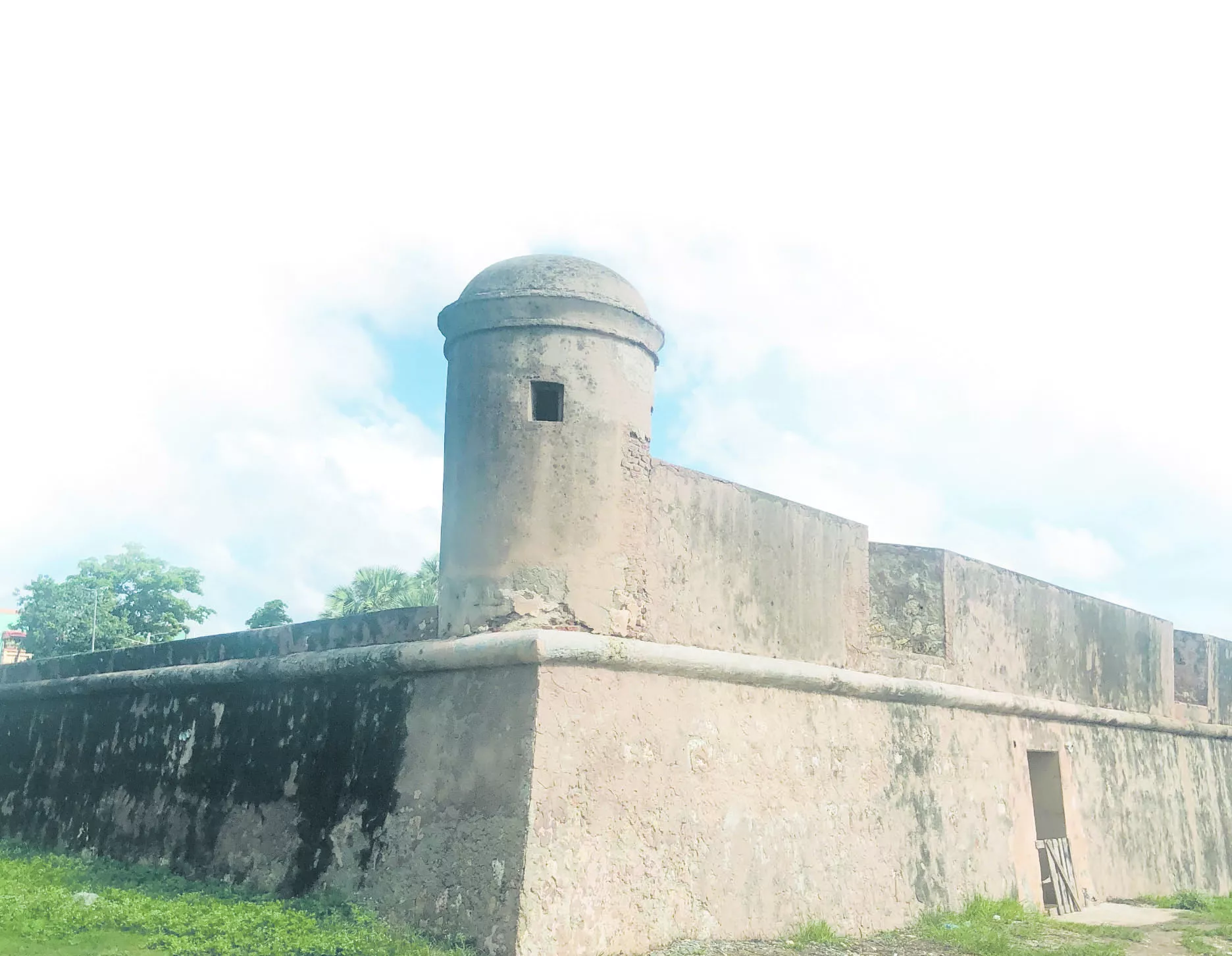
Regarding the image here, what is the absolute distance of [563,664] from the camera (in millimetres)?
5633

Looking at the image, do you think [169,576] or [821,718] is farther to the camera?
[169,576]

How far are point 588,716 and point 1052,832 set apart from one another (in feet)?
17.3

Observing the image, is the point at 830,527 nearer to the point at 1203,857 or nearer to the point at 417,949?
the point at 417,949

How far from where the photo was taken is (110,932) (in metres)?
5.66

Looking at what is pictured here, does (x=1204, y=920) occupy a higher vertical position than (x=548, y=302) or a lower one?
lower

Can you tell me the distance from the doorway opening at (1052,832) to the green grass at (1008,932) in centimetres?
65

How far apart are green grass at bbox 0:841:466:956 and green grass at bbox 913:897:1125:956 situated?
304 cm

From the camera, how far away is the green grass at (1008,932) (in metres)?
6.41

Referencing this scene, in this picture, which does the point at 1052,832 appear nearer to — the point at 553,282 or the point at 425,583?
the point at 553,282

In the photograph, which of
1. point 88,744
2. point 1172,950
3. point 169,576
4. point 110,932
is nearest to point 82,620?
point 169,576

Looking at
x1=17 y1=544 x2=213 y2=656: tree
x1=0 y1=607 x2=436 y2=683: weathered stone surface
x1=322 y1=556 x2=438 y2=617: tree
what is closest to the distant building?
x1=17 y1=544 x2=213 y2=656: tree

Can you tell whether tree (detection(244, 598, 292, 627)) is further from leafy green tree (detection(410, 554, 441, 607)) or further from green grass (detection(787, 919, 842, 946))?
green grass (detection(787, 919, 842, 946))

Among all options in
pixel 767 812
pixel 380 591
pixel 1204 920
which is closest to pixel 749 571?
pixel 767 812

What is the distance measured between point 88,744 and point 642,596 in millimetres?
4982
